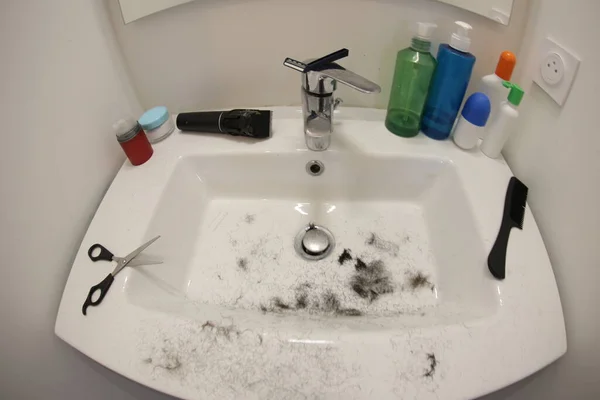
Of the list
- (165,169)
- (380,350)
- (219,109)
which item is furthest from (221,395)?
(219,109)

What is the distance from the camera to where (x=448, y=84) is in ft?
2.18

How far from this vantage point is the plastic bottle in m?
0.61

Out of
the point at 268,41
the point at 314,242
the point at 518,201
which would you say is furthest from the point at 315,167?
the point at 518,201

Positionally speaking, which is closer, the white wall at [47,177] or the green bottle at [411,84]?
the white wall at [47,177]

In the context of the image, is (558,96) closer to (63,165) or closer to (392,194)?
(392,194)

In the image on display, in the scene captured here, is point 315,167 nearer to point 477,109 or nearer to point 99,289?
point 477,109

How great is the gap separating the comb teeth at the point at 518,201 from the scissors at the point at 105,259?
0.61m

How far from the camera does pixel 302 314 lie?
2.01 ft

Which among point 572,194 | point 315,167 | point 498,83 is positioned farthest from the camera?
point 315,167

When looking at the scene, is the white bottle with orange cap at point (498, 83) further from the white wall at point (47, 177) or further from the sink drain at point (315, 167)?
the white wall at point (47, 177)

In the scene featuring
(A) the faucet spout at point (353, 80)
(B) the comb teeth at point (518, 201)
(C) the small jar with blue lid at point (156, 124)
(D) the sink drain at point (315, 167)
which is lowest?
(D) the sink drain at point (315, 167)

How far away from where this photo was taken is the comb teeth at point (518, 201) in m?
0.60

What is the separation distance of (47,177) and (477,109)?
28.9 inches

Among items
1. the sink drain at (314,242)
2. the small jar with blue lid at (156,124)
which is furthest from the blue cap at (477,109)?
the small jar with blue lid at (156,124)
